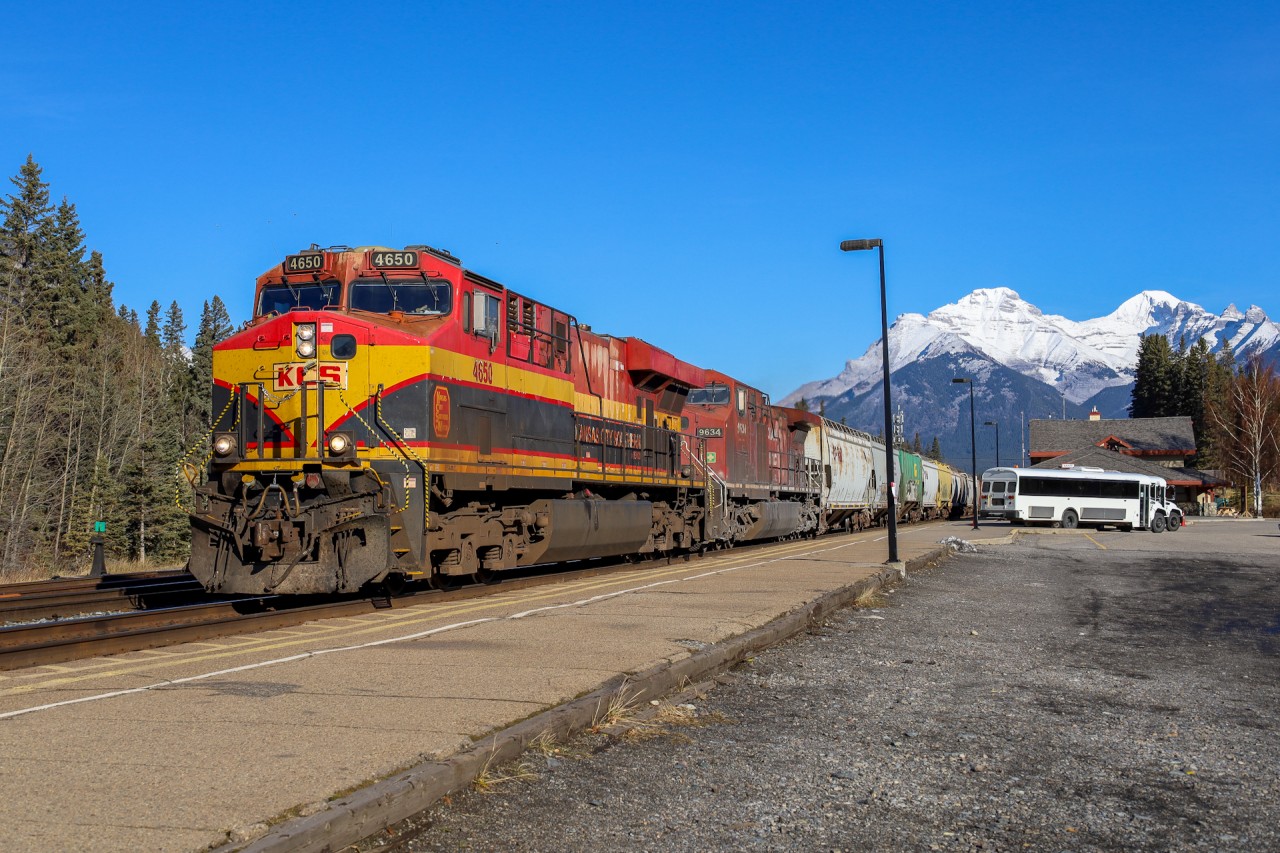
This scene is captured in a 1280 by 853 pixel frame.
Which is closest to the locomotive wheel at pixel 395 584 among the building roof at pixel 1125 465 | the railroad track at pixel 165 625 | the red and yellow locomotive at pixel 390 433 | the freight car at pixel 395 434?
the railroad track at pixel 165 625

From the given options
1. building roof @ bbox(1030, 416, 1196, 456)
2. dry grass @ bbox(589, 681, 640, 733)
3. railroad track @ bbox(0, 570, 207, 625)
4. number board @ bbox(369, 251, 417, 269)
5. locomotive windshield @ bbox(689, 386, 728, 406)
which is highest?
building roof @ bbox(1030, 416, 1196, 456)

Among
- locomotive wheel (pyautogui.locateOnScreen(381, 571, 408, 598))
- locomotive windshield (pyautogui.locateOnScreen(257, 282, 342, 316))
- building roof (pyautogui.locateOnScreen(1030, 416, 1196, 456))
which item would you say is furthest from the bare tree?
locomotive windshield (pyautogui.locateOnScreen(257, 282, 342, 316))

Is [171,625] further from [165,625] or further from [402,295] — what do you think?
[402,295]

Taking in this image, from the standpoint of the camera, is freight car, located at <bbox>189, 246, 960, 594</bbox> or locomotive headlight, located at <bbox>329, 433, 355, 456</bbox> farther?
locomotive headlight, located at <bbox>329, 433, 355, 456</bbox>

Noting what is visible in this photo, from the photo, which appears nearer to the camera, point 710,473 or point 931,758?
point 931,758

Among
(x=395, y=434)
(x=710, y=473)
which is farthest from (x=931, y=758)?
(x=710, y=473)

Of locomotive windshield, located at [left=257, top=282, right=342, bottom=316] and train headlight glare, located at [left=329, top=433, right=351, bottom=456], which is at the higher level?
locomotive windshield, located at [left=257, top=282, right=342, bottom=316]

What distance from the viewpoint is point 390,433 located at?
1152cm

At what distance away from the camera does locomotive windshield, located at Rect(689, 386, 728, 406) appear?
2428cm

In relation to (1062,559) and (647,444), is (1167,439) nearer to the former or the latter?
(1062,559)

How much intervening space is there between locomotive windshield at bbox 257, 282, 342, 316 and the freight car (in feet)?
0.06

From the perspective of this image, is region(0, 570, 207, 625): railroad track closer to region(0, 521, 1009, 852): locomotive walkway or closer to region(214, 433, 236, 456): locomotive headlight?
region(214, 433, 236, 456): locomotive headlight

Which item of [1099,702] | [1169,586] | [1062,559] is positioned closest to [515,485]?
[1099,702]

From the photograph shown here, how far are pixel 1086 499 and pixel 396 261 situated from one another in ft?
139
